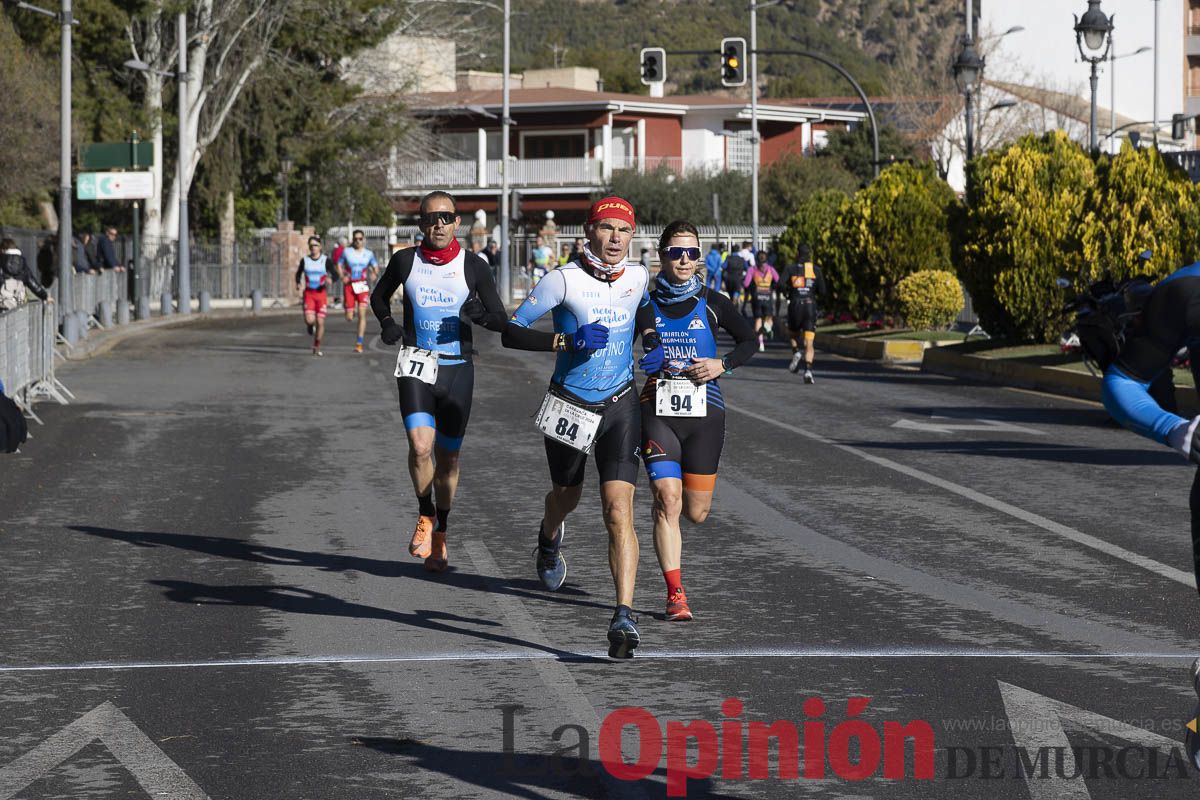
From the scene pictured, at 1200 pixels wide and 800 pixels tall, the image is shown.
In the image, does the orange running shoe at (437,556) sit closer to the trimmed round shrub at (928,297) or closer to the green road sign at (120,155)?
the trimmed round shrub at (928,297)

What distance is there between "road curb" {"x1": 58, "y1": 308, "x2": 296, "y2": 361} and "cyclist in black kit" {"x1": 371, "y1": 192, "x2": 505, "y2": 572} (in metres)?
18.8

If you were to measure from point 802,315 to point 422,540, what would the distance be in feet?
47.8

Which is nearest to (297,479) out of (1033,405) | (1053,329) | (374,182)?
(1033,405)

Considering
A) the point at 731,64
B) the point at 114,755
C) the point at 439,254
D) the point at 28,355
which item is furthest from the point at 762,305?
the point at 114,755

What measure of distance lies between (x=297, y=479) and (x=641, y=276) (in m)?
6.24

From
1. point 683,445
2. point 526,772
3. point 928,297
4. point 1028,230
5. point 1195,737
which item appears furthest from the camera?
point 928,297

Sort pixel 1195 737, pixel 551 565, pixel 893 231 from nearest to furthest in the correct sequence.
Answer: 1. pixel 1195 737
2. pixel 551 565
3. pixel 893 231

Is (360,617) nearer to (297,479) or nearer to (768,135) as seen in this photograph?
(297,479)

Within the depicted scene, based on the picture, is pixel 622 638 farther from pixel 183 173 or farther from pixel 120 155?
pixel 183 173

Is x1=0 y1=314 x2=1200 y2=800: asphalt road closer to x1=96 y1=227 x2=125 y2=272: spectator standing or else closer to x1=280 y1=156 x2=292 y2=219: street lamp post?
x1=96 y1=227 x2=125 y2=272: spectator standing

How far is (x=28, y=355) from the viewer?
18.6 meters

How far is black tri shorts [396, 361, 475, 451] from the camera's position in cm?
973

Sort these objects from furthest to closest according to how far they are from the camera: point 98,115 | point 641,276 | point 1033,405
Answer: point 98,115
point 1033,405
point 641,276

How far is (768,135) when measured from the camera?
83000 millimetres
